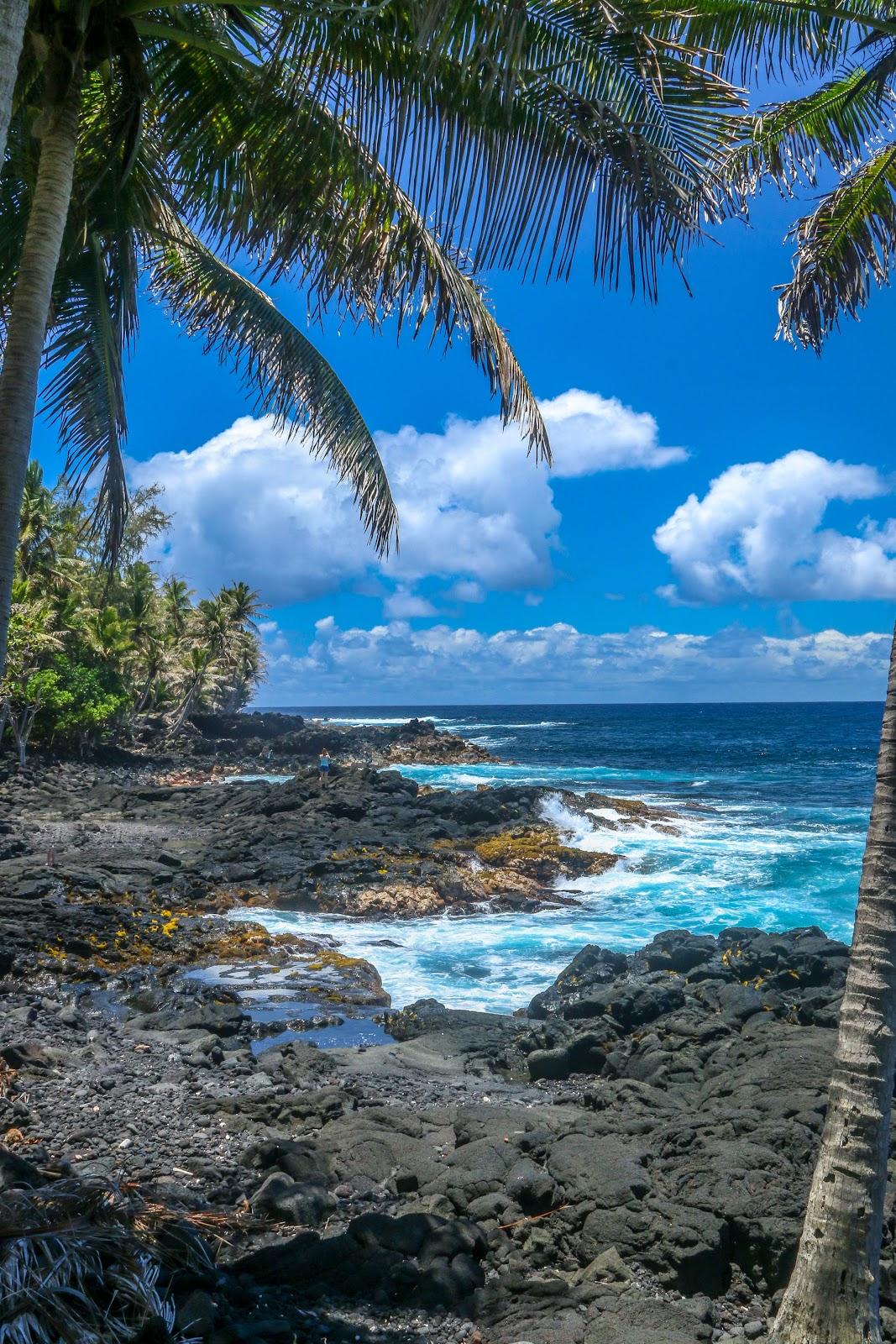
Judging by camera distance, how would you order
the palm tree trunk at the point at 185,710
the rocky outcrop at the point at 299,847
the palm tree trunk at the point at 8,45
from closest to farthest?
1. the palm tree trunk at the point at 8,45
2. the rocky outcrop at the point at 299,847
3. the palm tree trunk at the point at 185,710

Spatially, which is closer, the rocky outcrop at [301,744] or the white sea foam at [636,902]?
the white sea foam at [636,902]

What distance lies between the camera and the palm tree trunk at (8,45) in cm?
320

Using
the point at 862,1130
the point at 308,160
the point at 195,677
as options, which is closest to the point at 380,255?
the point at 308,160

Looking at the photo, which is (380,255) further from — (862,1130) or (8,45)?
(862,1130)

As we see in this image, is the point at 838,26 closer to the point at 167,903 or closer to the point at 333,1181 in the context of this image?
the point at 333,1181

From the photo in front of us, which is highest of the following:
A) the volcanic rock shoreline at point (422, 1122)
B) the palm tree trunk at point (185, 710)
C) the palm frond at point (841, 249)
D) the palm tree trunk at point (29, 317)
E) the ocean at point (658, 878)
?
the palm frond at point (841, 249)

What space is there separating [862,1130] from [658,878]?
56.9 feet

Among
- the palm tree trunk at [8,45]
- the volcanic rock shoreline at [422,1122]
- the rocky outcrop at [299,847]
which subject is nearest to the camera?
the palm tree trunk at [8,45]

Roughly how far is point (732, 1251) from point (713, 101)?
18.0ft

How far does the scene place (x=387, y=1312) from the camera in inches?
155

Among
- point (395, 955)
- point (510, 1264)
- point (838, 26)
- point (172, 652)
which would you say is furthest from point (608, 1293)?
point (172, 652)

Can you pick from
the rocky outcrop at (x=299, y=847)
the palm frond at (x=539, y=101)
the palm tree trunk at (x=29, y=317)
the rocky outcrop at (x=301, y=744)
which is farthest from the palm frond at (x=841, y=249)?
the rocky outcrop at (x=301, y=744)

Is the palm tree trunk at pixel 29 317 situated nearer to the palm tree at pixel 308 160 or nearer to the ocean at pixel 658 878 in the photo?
the palm tree at pixel 308 160

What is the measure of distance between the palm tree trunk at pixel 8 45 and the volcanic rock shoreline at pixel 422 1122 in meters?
3.90
